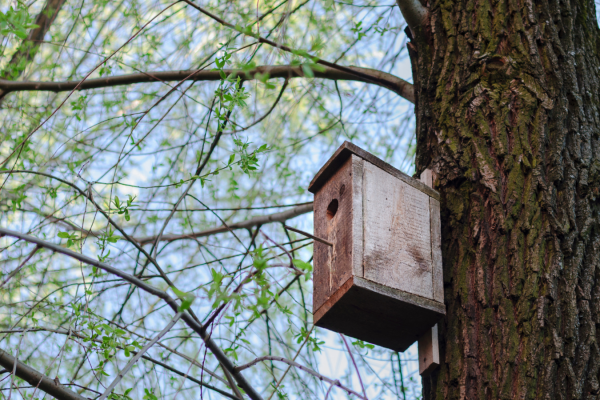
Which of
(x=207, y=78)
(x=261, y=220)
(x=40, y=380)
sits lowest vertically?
(x=40, y=380)

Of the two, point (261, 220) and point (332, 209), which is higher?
point (261, 220)

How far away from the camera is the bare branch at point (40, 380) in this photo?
1502mm

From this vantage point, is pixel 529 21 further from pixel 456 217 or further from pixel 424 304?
pixel 424 304

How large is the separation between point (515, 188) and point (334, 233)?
19.9 inches

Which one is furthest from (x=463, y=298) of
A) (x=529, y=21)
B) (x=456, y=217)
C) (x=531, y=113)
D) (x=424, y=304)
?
(x=529, y=21)

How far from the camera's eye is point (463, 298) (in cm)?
162

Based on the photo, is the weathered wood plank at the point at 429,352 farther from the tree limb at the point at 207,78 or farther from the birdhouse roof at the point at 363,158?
the tree limb at the point at 207,78

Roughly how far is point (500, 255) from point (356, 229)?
39cm

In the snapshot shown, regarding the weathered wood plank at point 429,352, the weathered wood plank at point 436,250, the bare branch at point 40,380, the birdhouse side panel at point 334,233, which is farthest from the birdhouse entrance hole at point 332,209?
the bare branch at point 40,380

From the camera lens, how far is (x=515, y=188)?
1668 mm

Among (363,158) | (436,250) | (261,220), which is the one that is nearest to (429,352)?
(436,250)

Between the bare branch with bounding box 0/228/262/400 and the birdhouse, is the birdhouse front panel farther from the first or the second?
the bare branch with bounding box 0/228/262/400

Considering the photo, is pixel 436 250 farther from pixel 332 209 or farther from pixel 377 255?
pixel 332 209

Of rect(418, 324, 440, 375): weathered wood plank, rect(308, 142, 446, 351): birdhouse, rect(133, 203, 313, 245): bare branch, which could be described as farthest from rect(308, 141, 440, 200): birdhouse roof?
rect(133, 203, 313, 245): bare branch
